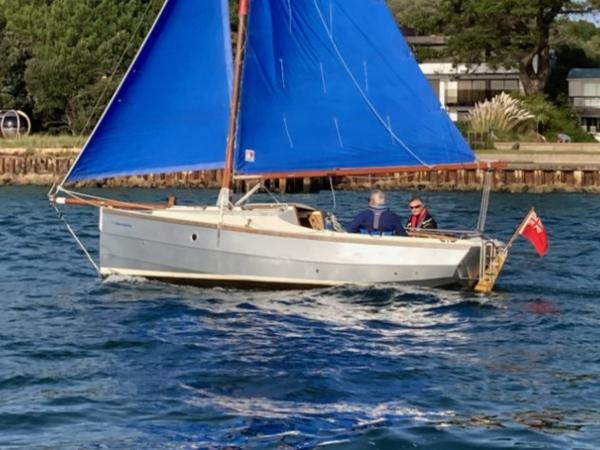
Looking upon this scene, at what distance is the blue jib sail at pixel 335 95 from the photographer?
90.9ft

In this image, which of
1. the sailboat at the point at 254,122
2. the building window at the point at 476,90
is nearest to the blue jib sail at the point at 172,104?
the sailboat at the point at 254,122

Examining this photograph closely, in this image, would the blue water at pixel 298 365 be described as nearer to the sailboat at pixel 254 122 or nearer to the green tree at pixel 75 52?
the sailboat at pixel 254 122

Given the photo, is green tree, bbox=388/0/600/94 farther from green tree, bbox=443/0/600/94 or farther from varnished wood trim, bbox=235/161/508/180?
varnished wood trim, bbox=235/161/508/180

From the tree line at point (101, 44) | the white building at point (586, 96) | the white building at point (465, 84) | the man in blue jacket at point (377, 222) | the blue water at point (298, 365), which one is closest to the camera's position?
the blue water at point (298, 365)

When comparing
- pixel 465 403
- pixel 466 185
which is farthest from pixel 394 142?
pixel 466 185

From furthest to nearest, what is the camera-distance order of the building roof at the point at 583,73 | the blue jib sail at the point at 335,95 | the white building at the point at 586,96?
the building roof at the point at 583,73 < the white building at the point at 586,96 < the blue jib sail at the point at 335,95

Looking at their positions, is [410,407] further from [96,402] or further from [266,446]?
[96,402]

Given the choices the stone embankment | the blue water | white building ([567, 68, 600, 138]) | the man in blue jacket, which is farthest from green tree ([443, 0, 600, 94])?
the man in blue jacket

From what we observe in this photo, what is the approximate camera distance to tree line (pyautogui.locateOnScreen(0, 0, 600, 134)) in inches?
2921

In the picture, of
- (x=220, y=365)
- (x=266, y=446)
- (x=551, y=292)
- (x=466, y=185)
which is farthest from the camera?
(x=466, y=185)

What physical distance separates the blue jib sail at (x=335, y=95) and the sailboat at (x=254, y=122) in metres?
0.02

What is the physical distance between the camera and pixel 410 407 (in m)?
17.5

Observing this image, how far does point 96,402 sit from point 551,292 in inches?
499

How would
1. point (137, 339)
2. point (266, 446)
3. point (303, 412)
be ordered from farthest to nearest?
point (137, 339) → point (303, 412) → point (266, 446)
